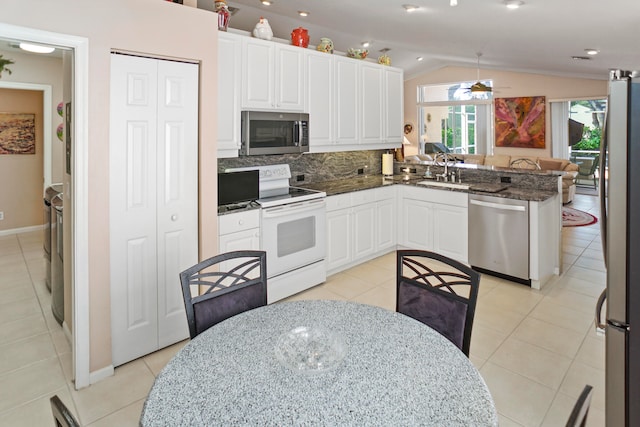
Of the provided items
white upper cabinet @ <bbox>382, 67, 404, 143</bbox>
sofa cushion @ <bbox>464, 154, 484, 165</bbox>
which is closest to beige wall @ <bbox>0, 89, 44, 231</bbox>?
white upper cabinet @ <bbox>382, 67, 404, 143</bbox>

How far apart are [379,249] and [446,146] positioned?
7715 millimetres

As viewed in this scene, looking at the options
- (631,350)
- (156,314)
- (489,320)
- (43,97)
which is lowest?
(489,320)

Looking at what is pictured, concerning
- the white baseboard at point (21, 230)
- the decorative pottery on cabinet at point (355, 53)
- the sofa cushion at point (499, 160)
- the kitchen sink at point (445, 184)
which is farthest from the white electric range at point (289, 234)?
the sofa cushion at point (499, 160)

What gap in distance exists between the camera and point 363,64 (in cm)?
456

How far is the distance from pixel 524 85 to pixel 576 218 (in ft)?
14.1

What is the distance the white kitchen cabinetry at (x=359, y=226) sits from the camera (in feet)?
13.3

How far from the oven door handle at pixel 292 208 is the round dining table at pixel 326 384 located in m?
1.78

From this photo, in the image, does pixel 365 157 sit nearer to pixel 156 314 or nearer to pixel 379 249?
pixel 379 249

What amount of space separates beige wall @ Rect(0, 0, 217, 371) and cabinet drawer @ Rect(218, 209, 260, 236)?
85 centimetres

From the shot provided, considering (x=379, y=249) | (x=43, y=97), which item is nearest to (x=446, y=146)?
(x=379, y=249)

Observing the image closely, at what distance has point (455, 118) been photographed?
436 inches

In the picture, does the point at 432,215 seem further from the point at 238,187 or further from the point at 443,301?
the point at 443,301

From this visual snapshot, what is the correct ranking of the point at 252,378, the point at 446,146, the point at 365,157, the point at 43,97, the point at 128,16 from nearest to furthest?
the point at 252,378
the point at 128,16
the point at 365,157
the point at 43,97
the point at 446,146

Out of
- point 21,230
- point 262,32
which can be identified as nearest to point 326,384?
point 262,32
